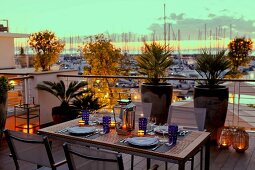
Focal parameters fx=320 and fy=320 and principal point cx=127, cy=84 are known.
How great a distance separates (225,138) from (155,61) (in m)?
1.91

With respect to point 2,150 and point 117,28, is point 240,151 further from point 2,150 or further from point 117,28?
point 117,28

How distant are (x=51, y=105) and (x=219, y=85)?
3.61m

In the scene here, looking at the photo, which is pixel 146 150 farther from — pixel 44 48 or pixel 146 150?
pixel 44 48

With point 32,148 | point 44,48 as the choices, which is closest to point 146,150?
point 32,148

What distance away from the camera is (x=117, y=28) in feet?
69.1

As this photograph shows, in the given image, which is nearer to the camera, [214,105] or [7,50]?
[214,105]

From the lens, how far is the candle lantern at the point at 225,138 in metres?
5.08

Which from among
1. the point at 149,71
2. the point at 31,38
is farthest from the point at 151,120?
the point at 31,38

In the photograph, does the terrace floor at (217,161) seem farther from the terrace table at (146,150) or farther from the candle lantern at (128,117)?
the candle lantern at (128,117)

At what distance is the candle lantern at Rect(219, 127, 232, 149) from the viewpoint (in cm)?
508

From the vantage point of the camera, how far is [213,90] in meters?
5.35

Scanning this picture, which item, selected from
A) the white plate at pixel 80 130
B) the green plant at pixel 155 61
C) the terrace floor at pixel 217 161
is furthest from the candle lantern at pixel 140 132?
the green plant at pixel 155 61

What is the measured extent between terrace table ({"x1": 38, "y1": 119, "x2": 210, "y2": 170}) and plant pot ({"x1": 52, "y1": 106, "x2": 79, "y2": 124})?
2.73 m

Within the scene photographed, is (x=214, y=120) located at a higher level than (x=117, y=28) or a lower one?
lower
